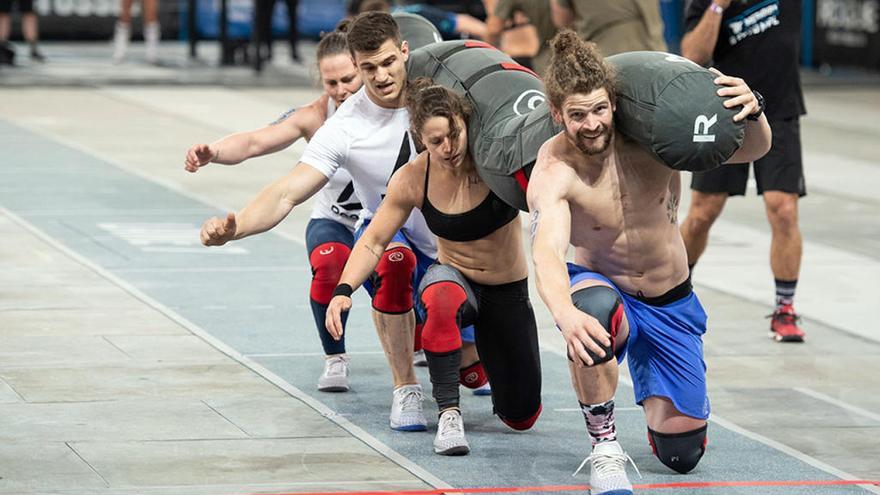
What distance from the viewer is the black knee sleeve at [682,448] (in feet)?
20.2

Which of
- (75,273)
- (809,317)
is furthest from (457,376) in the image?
(75,273)

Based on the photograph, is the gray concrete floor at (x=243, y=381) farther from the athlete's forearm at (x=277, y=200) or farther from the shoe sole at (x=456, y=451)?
the athlete's forearm at (x=277, y=200)

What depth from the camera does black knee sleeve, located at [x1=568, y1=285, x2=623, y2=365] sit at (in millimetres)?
5848

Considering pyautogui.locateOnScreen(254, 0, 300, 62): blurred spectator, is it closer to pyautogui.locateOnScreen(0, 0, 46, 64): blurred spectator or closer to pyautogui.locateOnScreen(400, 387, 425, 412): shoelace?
pyautogui.locateOnScreen(0, 0, 46, 64): blurred spectator

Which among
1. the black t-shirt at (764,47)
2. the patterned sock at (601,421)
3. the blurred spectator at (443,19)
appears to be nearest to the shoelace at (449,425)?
the patterned sock at (601,421)

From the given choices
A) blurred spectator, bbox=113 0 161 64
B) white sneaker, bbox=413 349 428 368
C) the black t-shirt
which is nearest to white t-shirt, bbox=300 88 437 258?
white sneaker, bbox=413 349 428 368

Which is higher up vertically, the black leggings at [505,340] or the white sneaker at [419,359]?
the black leggings at [505,340]

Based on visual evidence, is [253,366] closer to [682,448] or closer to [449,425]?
[449,425]

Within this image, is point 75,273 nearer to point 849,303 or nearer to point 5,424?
point 5,424

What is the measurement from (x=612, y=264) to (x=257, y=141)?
1.97 metres

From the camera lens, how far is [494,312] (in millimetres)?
6699

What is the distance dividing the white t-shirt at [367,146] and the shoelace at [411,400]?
691mm

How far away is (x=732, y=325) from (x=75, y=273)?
147 inches

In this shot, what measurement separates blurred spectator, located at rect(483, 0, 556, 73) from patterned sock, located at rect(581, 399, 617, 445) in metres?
7.01
